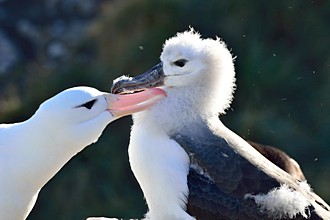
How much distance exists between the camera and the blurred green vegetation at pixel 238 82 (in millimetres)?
6645

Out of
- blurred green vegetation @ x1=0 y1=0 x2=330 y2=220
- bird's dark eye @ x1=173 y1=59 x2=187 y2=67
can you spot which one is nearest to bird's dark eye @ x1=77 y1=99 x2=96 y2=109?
bird's dark eye @ x1=173 y1=59 x2=187 y2=67

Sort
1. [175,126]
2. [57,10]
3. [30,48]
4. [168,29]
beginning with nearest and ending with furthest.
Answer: [175,126] → [168,29] → [30,48] → [57,10]

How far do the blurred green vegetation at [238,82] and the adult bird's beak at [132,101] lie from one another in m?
2.60

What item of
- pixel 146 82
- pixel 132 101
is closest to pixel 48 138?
pixel 132 101

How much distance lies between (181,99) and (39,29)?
22.2ft

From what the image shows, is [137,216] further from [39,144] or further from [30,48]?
[30,48]

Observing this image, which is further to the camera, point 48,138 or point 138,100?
point 138,100

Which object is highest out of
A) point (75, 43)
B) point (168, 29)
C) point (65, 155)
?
point (75, 43)

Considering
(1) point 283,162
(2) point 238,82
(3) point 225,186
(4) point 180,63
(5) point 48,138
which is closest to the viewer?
(5) point 48,138

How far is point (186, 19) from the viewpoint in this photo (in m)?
7.40

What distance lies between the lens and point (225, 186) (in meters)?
3.76

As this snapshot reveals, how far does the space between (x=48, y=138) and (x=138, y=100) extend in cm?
44

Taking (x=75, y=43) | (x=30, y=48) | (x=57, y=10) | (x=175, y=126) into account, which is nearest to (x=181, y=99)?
(x=175, y=126)

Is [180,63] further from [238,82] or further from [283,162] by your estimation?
[238,82]
